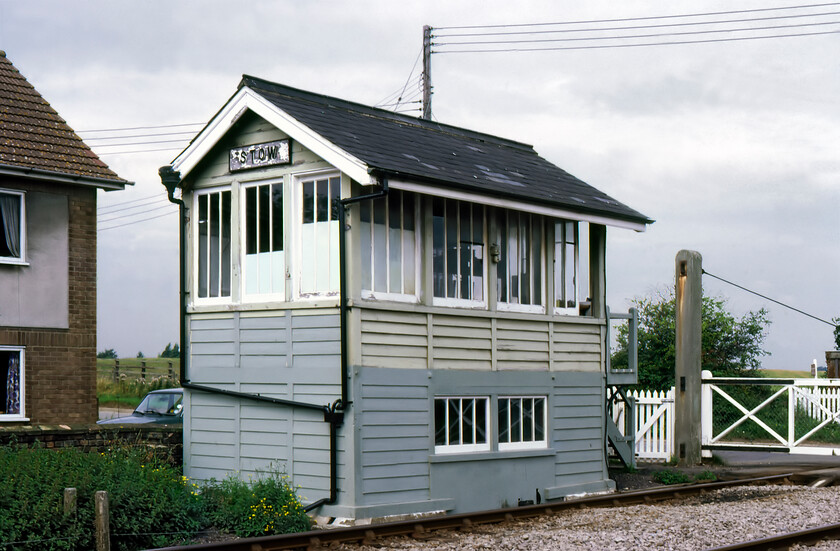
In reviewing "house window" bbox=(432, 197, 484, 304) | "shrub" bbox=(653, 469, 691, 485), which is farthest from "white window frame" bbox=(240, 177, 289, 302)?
"shrub" bbox=(653, 469, 691, 485)

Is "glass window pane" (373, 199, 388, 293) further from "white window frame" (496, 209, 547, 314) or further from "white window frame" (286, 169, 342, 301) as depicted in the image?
"white window frame" (496, 209, 547, 314)

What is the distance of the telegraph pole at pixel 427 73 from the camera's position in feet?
91.7

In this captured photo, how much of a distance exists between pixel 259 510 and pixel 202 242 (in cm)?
427

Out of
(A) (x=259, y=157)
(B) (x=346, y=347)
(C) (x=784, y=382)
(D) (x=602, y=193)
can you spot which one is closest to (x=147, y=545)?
(B) (x=346, y=347)

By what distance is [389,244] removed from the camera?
493 inches

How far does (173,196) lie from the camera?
13.9 metres

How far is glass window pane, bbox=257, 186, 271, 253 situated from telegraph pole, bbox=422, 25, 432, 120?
49.7 feet

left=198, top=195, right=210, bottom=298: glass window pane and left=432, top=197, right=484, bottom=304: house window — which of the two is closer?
left=432, top=197, right=484, bottom=304: house window

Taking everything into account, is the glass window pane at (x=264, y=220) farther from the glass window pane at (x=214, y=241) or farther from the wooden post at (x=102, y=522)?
the wooden post at (x=102, y=522)

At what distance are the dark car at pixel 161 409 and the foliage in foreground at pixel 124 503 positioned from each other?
6218mm

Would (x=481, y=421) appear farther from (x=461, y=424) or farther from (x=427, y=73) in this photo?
(x=427, y=73)

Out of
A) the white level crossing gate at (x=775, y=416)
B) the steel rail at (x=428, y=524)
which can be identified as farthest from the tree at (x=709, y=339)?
the steel rail at (x=428, y=524)

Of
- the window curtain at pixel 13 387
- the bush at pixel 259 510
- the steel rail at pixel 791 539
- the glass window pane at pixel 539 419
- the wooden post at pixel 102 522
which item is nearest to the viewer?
the wooden post at pixel 102 522

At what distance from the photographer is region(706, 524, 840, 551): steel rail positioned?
9.59m
